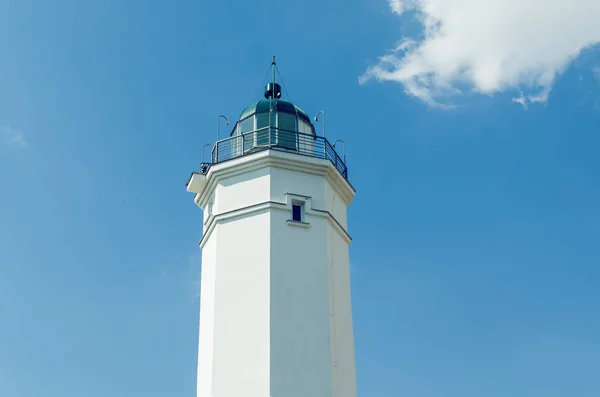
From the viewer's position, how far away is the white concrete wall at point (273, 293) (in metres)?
20.4

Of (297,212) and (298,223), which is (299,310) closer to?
(298,223)

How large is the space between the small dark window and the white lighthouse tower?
0.11 feet

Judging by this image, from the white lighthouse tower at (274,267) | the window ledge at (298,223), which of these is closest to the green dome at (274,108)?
the white lighthouse tower at (274,267)

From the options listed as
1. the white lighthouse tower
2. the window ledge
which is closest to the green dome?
the white lighthouse tower

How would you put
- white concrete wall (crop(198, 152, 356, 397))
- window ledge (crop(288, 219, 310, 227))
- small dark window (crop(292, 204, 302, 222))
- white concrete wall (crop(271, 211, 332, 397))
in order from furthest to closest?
small dark window (crop(292, 204, 302, 222)) → window ledge (crop(288, 219, 310, 227)) → white concrete wall (crop(198, 152, 356, 397)) → white concrete wall (crop(271, 211, 332, 397))

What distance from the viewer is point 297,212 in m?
22.6

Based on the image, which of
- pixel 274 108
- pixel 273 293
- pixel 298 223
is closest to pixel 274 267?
pixel 273 293

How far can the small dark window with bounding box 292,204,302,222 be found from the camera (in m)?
22.4

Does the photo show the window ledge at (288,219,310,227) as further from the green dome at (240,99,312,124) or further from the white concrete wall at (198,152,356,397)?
the green dome at (240,99,312,124)

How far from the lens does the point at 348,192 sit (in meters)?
24.6

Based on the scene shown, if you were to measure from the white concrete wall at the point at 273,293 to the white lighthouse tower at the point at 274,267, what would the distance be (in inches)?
1.2

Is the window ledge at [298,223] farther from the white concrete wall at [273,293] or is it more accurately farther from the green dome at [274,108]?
the green dome at [274,108]

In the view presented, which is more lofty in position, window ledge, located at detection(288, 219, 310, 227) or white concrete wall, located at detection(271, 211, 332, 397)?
window ledge, located at detection(288, 219, 310, 227)

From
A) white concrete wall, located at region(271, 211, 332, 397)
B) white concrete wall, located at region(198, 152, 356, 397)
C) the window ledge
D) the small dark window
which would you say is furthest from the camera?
the small dark window
